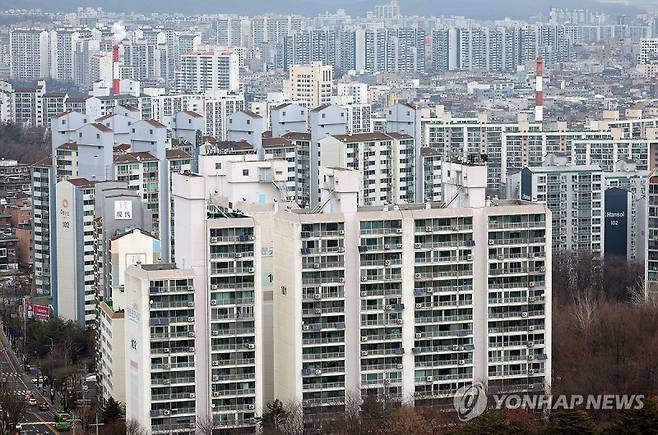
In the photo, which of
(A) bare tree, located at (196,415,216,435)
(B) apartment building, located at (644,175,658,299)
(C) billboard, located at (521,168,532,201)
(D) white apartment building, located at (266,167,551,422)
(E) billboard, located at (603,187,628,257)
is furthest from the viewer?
(C) billboard, located at (521,168,532,201)

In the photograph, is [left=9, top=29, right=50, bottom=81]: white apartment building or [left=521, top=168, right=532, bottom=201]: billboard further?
[left=9, top=29, right=50, bottom=81]: white apartment building

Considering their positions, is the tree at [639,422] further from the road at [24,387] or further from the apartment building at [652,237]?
the apartment building at [652,237]

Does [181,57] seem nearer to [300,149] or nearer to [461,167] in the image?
[300,149]

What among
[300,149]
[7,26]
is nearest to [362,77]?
[7,26]

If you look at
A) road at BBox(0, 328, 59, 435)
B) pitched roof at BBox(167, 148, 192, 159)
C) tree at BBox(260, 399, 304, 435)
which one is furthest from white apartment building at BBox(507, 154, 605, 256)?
tree at BBox(260, 399, 304, 435)

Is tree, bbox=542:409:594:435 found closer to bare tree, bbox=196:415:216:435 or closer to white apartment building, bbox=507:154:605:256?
bare tree, bbox=196:415:216:435

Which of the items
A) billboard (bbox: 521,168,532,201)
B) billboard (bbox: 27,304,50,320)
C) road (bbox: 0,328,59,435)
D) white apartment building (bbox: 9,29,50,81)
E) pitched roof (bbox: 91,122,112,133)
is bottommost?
road (bbox: 0,328,59,435)

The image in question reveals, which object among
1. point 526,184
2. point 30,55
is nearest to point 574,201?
point 526,184
